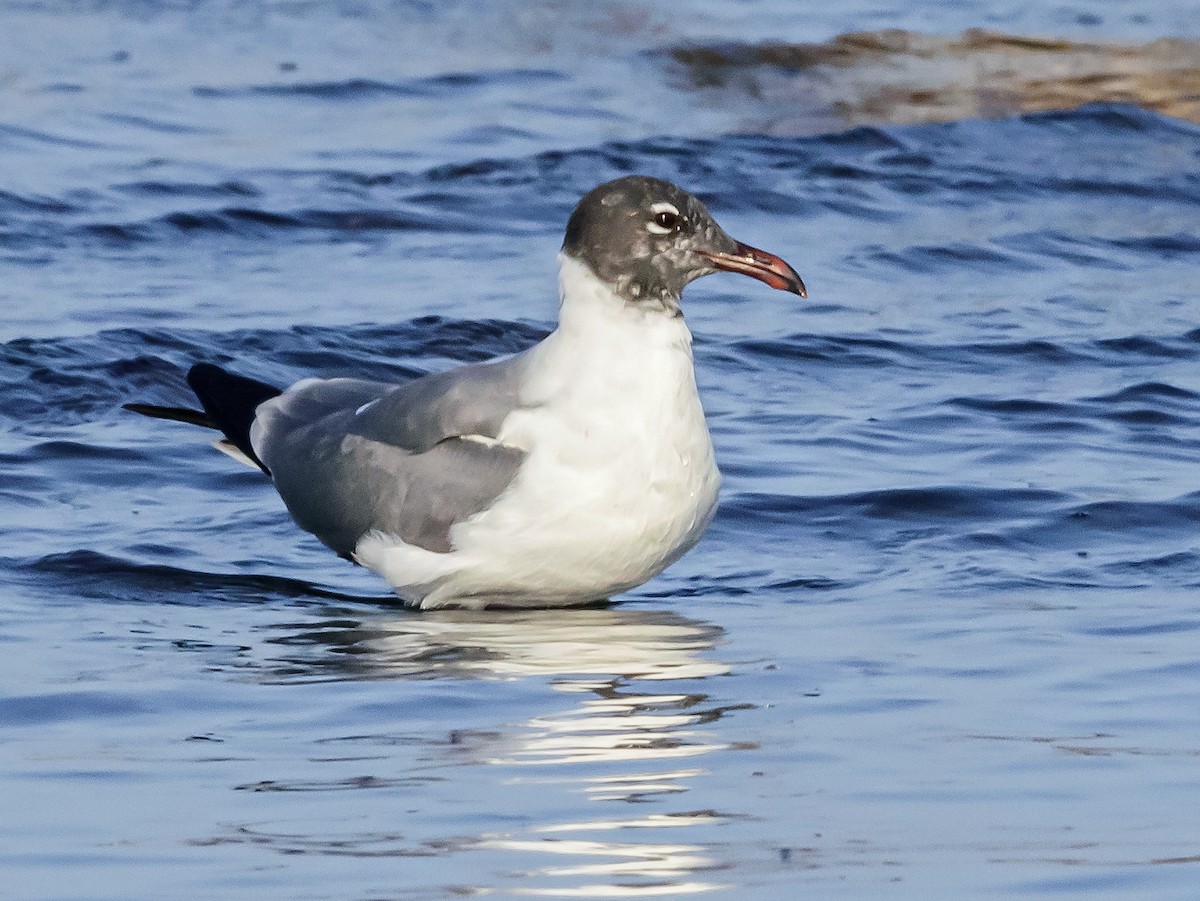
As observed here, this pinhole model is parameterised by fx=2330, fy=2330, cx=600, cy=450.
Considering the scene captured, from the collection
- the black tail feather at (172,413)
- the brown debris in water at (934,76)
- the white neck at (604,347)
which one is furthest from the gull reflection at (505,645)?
the brown debris in water at (934,76)

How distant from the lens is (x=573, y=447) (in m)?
5.93

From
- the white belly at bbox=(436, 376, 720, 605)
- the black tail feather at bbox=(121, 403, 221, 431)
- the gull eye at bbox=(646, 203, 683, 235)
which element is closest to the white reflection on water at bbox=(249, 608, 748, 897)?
the white belly at bbox=(436, 376, 720, 605)

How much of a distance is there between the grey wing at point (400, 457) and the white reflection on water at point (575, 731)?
31 cm

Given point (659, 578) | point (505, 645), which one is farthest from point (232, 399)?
point (505, 645)

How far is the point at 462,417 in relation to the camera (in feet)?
20.1

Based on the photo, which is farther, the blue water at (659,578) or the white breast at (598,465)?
the white breast at (598,465)

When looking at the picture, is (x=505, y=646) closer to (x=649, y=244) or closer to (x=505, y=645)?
(x=505, y=645)

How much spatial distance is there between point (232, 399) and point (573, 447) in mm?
1748

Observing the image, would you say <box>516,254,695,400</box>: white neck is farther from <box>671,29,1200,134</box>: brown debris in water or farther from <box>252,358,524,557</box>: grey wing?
<box>671,29,1200,134</box>: brown debris in water

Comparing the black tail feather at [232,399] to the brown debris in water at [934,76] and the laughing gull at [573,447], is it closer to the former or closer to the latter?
the laughing gull at [573,447]

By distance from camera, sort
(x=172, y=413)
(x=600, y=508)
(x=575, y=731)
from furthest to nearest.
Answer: (x=172, y=413)
(x=600, y=508)
(x=575, y=731)

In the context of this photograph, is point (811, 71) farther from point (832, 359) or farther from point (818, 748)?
point (818, 748)

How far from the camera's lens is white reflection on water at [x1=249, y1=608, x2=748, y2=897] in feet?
12.7

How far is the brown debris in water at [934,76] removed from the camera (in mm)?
15812
